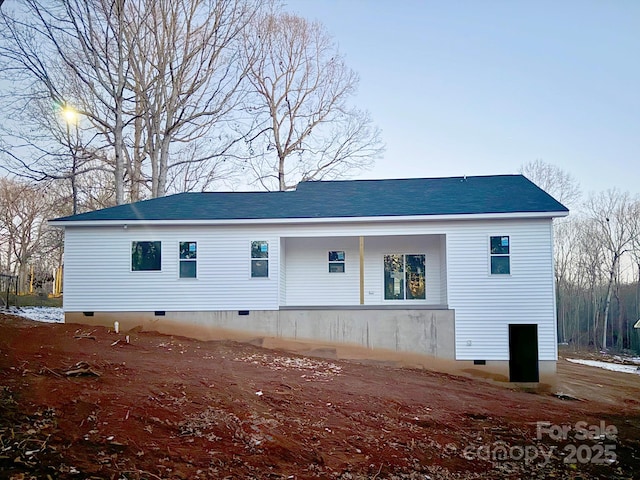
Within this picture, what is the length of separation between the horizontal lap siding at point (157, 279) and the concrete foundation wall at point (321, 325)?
10.2 inches

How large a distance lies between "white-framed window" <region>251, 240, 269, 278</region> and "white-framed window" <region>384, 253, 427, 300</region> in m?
3.79

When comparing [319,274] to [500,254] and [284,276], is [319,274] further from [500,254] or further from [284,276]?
[500,254]

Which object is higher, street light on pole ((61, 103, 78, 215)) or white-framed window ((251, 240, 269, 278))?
street light on pole ((61, 103, 78, 215))

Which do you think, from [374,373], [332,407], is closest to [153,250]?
[374,373]

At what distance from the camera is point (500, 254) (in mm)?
14602

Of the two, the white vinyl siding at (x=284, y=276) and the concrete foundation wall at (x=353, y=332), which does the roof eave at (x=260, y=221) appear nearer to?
the white vinyl siding at (x=284, y=276)

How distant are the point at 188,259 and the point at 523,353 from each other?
31.4 ft

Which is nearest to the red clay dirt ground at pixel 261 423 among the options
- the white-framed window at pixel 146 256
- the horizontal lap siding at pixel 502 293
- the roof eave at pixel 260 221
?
the horizontal lap siding at pixel 502 293

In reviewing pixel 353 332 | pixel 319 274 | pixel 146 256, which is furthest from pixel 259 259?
pixel 353 332

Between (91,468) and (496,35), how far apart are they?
13.7 metres

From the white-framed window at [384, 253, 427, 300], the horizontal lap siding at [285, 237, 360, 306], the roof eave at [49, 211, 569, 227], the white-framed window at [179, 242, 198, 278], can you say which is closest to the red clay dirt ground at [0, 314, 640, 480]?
the white-framed window at [179, 242, 198, 278]

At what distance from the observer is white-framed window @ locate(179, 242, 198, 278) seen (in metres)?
15.3

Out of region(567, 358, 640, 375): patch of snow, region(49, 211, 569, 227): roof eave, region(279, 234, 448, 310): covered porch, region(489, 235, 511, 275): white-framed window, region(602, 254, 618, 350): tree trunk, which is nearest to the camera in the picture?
region(489, 235, 511, 275): white-framed window

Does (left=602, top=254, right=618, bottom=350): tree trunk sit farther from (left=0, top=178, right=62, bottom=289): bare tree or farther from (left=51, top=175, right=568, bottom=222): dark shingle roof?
(left=0, top=178, right=62, bottom=289): bare tree
